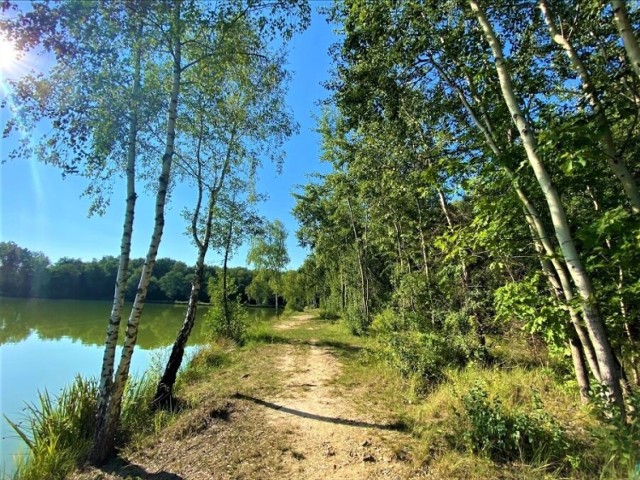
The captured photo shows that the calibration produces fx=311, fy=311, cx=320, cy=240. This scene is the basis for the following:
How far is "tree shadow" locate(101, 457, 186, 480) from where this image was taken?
3578 millimetres

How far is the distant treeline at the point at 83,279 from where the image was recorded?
4584 cm

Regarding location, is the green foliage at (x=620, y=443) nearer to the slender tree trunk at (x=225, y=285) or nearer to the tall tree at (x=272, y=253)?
the slender tree trunk at (x=225, y=285)

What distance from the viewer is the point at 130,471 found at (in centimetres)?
375

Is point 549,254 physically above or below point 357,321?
above

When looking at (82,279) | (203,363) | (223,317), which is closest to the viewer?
(203,363)

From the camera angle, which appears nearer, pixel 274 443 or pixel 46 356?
pixel 274 443

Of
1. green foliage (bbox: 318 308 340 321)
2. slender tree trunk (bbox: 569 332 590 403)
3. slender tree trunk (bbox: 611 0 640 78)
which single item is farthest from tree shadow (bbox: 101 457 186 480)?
green foliage (bbox: 318 308 340 321)

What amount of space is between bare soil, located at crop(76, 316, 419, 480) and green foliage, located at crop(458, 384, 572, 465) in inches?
32.6

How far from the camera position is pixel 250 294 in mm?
38031

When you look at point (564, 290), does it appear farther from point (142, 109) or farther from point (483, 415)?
point (142, 109)

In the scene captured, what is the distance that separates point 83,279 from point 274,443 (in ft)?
217

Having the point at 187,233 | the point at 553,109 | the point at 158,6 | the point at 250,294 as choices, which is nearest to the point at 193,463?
the point at 158,6

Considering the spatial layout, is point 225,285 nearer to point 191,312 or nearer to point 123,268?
point 191,312

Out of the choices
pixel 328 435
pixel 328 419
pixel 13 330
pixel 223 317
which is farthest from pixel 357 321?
pixel 13 330
